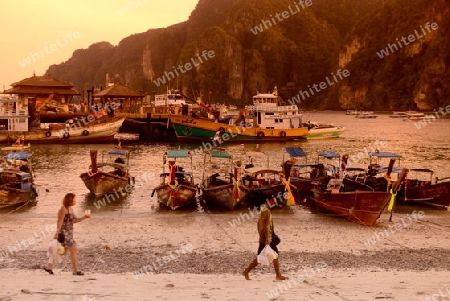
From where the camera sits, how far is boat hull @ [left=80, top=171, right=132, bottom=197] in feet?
91.5

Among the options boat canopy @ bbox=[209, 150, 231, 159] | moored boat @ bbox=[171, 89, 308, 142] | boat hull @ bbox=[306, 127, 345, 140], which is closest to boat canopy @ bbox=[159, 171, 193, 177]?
boat canopy @ bbox=[209, 150, 231, 159]

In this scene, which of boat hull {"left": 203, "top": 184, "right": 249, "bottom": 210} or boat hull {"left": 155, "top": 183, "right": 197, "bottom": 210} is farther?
boat hull {"left": 155, "top": 183, "right": 197, "bottom": 210}

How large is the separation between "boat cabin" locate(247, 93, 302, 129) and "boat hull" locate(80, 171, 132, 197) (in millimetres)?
41657

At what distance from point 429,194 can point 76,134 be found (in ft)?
151

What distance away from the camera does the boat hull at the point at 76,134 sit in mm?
57766

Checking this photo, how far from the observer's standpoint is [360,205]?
21469mm

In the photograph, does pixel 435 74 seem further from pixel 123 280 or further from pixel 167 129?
pixel 123 280

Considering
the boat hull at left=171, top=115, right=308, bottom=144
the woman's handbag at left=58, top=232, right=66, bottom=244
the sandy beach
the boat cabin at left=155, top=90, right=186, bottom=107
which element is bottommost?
the sandy beach

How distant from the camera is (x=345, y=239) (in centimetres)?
1862

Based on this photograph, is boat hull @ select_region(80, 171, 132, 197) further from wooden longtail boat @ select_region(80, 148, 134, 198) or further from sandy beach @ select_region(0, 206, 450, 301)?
sandy beach @ select_region(0, 206, 450, 301)

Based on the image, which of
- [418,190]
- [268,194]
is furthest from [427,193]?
[268,194]

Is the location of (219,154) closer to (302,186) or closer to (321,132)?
(302,186)

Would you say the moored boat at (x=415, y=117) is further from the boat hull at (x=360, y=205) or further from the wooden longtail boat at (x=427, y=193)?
the boat hull at (x=360, y=205)

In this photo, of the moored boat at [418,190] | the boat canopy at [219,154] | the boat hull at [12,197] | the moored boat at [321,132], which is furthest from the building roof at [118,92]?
the moored boat at [418,190]
